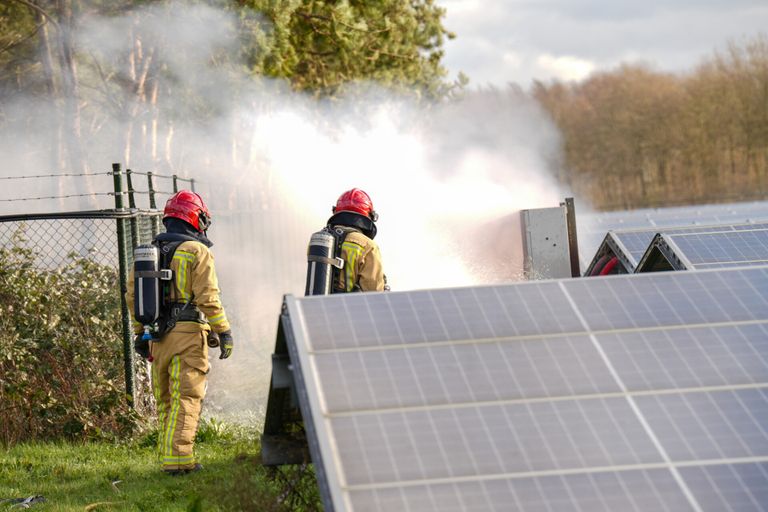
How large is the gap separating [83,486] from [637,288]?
436 centimetres

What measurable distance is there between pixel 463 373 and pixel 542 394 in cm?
31

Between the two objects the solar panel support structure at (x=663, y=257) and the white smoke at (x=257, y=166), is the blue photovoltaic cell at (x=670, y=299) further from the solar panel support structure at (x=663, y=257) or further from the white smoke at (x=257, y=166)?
the white smoke at (x=257, y=166)

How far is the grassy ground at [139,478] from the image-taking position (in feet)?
18.8

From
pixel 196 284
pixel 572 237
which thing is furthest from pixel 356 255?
pixel 572 237

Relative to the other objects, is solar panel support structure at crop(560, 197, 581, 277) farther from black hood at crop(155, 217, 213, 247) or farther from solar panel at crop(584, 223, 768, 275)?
black hood at crop(155, 217, 213, 247)

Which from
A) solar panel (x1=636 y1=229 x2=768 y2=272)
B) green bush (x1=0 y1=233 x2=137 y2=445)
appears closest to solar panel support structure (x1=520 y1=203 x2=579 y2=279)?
solar panel (x1=636 y1=229 x2=768 y2=272)

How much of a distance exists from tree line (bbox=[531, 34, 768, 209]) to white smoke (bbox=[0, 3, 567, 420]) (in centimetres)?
1314

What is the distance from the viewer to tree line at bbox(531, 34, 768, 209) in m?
55.8

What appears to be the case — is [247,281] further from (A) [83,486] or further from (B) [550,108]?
(B) [550,108]

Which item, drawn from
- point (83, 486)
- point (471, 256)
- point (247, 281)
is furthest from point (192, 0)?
point (83, 486)

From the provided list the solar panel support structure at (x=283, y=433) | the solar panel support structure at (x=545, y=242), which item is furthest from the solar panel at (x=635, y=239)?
the solar panel support structure at (x=283, y=433)

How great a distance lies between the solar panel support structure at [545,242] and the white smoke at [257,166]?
1.48 meters

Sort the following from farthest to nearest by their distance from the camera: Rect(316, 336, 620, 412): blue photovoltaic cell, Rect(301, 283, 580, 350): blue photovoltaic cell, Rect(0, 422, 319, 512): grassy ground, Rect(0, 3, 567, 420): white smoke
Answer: Rect(0, 3, 567, 420): white smoke
Rect(0, 422, 319, 512): grassy ground
Rect(301, 283, 580, 350): blue photovoltaic cell
Rect(316, 336, 620, 412): blue photovoltaic cell

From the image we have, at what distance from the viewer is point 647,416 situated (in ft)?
13.1
